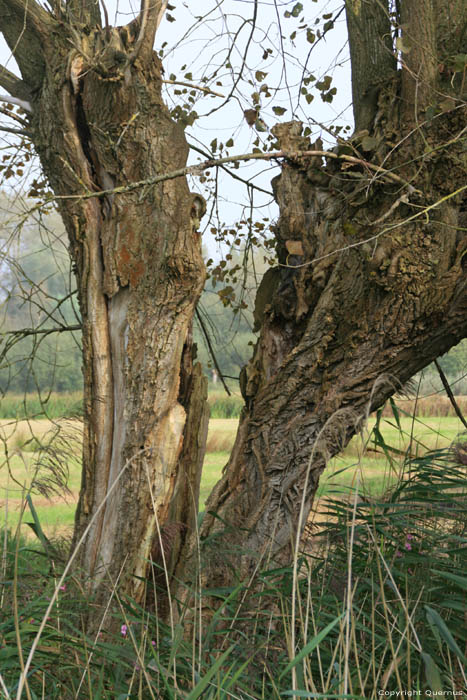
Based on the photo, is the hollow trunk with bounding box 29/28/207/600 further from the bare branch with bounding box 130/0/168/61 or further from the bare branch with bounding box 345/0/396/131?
the bare branch with bounding box 345/0/396/131

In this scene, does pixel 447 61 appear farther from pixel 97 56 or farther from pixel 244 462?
pixel 244 462

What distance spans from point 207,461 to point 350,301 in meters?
7.93

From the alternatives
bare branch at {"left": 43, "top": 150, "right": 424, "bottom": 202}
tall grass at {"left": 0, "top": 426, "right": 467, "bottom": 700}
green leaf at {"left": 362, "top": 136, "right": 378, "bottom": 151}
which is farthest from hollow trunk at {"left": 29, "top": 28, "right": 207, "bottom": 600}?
green leaf at {"left": 362, "top": 136, "right": 378, "bottom": 151}

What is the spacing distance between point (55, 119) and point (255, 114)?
101 cm

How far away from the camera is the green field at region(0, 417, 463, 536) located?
205 centimetres

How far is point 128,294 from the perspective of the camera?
9.89 ft

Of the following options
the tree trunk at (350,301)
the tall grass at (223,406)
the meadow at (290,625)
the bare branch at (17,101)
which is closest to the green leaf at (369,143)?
the tree trunk at (350,301)

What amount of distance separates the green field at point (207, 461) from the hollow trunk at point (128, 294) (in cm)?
24

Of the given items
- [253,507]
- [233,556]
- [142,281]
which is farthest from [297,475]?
[142,281]

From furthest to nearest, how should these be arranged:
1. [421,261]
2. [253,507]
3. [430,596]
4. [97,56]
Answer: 1. [97,56]
2. [253,507]
3. [421,261]
4. [430,596]

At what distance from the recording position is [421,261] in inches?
103

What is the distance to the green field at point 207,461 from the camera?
2.05 meters

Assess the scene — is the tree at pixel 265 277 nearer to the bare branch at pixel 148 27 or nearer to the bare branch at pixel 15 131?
the bare branch at pixel 148 27

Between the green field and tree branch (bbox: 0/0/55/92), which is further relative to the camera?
tree branch (bbox: 0/0/55/92)
